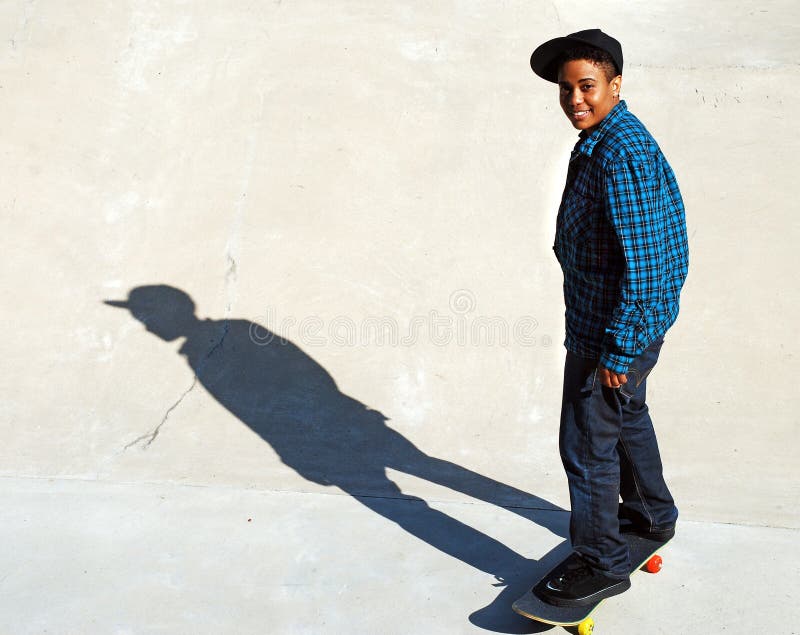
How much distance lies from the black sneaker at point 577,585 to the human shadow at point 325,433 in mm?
169

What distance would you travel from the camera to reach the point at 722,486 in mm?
3350

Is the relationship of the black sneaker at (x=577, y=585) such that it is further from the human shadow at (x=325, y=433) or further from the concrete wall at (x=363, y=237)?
the concrete wall at (x=363, y=237)

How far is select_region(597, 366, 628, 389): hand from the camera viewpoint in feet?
7.59

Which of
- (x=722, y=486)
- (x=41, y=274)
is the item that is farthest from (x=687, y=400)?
(x=41, y=274)

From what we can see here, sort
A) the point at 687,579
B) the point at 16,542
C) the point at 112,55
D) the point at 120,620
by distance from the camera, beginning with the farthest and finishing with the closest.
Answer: the point at 112,55, the point at 16,542, the point at 687,579, the point at 120,620

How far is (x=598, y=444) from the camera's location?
2.47m

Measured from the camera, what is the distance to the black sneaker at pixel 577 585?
8.23 feet

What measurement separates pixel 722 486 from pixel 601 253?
4.94 feet

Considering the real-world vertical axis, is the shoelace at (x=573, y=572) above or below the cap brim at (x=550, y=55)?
below

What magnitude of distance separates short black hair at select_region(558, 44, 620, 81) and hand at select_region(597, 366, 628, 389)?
790 mm

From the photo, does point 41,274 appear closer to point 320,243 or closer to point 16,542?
point 320,243

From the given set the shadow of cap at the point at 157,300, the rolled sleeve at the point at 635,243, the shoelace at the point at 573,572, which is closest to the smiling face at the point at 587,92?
the rolled sleeve at the point at 635,243

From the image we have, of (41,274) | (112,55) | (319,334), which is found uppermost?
(112,55)

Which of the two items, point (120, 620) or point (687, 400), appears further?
point (687, 400)
